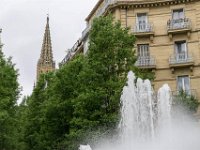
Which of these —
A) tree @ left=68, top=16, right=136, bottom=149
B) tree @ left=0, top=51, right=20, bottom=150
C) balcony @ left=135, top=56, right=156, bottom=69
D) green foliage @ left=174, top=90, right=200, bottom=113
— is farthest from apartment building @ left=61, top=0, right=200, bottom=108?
tree @ left=0, top=51, right=20, bottom=150

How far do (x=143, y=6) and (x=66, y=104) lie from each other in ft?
32.6

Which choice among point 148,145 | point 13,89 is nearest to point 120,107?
point 148,145

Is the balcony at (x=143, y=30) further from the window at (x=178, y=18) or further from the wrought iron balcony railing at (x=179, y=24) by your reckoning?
the window at (x=178, y=18)

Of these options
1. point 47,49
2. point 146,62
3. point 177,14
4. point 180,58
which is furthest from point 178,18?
point 47,49

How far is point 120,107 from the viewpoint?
22312 millimetres

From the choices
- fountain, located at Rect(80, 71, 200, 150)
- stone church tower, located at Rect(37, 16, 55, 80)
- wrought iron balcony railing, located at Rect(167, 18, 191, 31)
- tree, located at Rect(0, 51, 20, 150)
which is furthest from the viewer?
stone church tower, located at Rect(37, 16, 55, 80)

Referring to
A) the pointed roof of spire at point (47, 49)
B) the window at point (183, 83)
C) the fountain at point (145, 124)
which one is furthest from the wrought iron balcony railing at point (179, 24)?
the pointed roof of spire at point (47, 49)

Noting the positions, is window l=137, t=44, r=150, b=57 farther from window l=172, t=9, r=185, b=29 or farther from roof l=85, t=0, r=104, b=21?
roof l=85, t=0, r=104, b=21

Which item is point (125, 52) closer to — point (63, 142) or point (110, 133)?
point (110, 133)

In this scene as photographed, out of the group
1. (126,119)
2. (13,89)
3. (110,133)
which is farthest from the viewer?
(13,89)

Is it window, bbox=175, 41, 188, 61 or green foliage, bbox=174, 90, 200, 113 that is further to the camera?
window, bbox=175, 41, 188, 61

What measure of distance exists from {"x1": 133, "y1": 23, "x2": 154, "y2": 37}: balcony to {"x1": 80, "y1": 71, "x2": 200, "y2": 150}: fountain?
846 centimetres

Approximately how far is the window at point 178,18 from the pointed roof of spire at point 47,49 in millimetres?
78236

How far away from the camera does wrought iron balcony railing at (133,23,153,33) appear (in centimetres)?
2990
